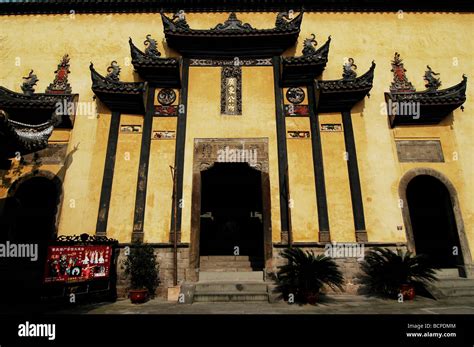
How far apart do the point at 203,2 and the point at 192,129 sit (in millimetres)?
6330

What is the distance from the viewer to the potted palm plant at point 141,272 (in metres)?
8.13

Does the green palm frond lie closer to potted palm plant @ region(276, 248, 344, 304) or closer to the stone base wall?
potted palm plant @ region(276, 248, 344, 304)

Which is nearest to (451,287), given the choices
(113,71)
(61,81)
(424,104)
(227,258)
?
(424,104)

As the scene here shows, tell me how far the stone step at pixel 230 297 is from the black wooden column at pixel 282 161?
79.9 inches

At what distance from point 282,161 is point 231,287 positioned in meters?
4.50

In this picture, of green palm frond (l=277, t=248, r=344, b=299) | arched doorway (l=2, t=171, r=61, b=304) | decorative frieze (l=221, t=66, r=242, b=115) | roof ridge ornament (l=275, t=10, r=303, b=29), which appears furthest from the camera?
roof ridge ornament (l=275, t=10, r=303, b=29)

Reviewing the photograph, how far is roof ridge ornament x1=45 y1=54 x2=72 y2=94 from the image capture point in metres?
11.6

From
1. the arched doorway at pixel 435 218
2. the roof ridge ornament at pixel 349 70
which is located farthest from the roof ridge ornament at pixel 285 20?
the arched doorway at pixel 435 218

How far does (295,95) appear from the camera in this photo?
11094 mm

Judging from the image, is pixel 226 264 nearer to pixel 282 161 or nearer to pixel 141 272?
pixel 141 272

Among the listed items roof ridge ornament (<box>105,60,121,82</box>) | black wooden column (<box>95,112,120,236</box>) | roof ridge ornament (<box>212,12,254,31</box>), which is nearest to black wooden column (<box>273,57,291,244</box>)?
roof ridge ornament (<box>212,12,254,31</box>)

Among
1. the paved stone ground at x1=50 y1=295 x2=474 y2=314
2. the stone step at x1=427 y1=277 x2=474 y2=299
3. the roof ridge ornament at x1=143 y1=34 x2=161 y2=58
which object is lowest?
the paved stone ground at x1=50 y1=295 x2=474 y2=314

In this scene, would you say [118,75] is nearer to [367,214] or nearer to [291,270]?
[291,270]

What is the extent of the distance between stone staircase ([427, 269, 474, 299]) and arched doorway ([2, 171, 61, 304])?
11.3 meters
